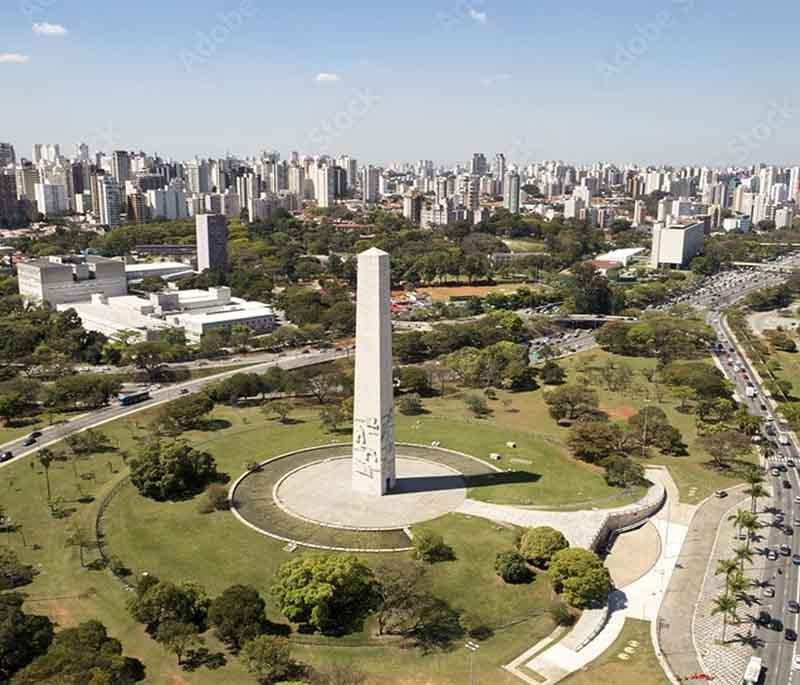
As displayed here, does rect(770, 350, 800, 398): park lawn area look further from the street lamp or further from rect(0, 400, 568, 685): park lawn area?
the street lamp

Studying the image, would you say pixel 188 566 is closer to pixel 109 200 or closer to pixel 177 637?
pixel 177 637

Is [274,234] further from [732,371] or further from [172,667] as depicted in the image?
[172,667]

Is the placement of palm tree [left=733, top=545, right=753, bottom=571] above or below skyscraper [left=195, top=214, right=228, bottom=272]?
below

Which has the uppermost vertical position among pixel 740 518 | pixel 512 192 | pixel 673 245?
pixel 512 192

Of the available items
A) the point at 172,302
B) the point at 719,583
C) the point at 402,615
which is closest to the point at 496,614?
the point at 402,615

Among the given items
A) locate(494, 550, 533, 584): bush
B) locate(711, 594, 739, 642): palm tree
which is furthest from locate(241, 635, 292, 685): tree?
locate(711, 594, 739, 642): palm tree

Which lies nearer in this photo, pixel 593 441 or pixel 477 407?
pixel 593 441

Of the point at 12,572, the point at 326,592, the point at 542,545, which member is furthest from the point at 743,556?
→ the point at 12,572
